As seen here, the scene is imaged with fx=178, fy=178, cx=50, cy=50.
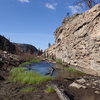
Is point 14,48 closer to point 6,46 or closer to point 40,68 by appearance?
point 6,46

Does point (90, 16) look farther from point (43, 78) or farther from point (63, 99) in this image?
point (63, 99)

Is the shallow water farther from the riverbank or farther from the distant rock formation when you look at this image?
the distant rock formation

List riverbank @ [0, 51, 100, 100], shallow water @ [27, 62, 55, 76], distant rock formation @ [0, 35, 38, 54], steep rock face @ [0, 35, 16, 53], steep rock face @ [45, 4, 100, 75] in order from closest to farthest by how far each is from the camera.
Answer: riverbank @ [0, 51, 100, 100], steep rock face @ [45, 4, 100, 75], shallow water @ [27, 62, 55, 76], distant rock formation @ [0, 35, 38, 54], steep rock face @ [0, 35, 16, 53]

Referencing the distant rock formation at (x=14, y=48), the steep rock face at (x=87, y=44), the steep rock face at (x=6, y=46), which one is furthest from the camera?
the steep rock face at (x=6, y=46)

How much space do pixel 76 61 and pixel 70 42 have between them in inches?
155

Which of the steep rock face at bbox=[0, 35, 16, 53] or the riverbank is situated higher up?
the steep rock face at bbox=[0, 35, 16, 53]

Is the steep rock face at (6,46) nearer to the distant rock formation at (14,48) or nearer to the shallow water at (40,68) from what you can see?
the distant rock formation at (14,48)

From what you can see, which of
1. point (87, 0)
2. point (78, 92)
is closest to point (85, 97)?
point (78, 92)

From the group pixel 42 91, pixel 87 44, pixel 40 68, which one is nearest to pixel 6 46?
pixel 40 68

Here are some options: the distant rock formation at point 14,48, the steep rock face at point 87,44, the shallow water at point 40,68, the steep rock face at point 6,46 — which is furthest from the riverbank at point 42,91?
the steep rock face at point 6,46

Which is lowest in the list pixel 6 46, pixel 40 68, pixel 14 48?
pixel 40 68

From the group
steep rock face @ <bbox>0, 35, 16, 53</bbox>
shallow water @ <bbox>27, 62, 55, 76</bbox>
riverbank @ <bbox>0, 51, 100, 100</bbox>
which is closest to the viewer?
riverbank @ <bbox>0, 51, 100, 100</bbox>

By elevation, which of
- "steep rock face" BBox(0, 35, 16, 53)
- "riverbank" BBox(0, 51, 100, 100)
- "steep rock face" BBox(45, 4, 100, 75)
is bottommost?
"riverbank" BBox(0, 51, 100, 100)

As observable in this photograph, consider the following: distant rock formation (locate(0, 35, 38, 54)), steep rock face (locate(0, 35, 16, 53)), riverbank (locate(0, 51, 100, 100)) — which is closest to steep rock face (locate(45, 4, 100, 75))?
riverbank (locate(0, 51, 100, 100))
